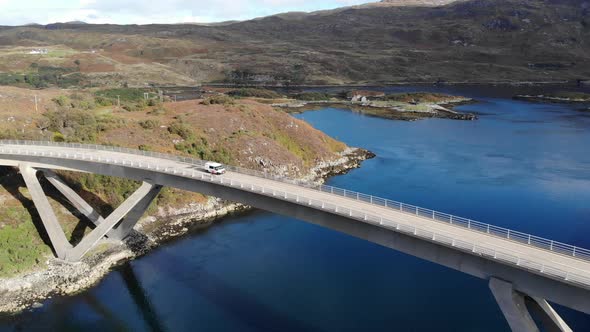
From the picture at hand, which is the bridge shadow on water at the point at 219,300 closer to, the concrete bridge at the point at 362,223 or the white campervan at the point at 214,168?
the concrete bridge at the point at 362,223

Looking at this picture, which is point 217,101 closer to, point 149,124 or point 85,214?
point 149,124

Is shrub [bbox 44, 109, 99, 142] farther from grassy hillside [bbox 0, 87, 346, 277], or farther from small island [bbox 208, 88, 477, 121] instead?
small island [bbox 208, 88, 477, 121]

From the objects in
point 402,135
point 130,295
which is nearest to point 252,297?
point 130,295

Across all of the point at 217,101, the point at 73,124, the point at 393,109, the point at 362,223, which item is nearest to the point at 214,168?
the point at 362,223

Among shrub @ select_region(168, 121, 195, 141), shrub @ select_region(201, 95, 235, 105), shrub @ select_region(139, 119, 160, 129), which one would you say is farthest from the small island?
shrub @ select_region(139, 119, 160, 129)

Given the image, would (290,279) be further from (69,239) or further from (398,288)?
(69,239)

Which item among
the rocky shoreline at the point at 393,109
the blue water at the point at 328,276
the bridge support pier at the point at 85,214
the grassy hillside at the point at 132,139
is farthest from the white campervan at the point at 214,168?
the rocky shoreline at the point at 393,109

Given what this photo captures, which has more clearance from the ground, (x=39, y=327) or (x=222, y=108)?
(x=222, y=108)

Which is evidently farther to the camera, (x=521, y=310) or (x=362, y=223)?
(x=362, y=223)
